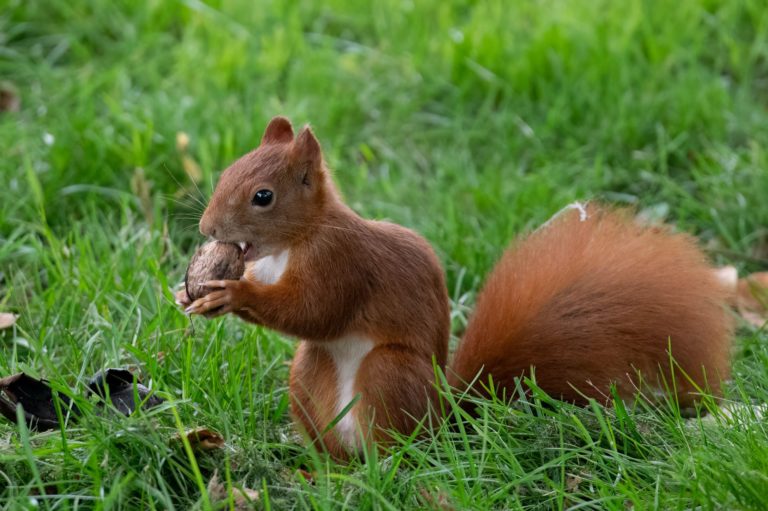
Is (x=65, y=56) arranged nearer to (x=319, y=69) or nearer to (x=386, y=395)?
(x=319, y=69)

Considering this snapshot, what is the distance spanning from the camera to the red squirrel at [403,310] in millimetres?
2061

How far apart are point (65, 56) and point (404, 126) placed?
1.34 meters

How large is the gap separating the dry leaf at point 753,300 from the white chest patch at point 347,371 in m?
1.15

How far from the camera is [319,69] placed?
13.1ft

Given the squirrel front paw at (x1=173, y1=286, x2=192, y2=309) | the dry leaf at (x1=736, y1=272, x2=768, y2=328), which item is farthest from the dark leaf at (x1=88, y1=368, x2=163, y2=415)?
the dry leaf at (x1=736, y1=272, x2=768, y2=328)

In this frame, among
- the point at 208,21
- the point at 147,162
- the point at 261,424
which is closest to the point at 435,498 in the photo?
the point at 261,424

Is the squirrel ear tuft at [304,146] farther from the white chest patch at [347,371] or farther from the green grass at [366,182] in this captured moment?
the white chest patch at [347,371]

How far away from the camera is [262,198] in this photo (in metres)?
2.09

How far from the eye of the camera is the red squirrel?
2.06 meters

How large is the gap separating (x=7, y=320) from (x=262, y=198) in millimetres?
803

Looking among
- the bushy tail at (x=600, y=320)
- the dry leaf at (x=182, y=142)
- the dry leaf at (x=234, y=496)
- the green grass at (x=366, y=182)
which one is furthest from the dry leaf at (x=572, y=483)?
the dry leaf at (x=182, y=142)

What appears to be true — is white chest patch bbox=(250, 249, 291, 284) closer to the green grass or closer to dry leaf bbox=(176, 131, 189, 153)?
the green grass

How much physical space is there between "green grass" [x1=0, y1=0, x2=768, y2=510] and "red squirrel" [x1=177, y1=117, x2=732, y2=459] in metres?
0.08

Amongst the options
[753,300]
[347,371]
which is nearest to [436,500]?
[347,371]
